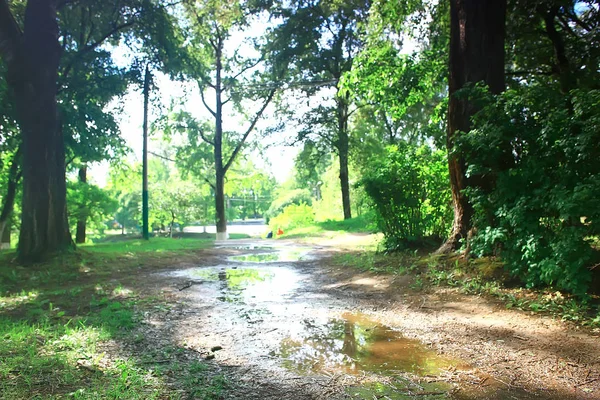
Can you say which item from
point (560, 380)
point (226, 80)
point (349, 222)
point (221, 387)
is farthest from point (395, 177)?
point (226, 80)

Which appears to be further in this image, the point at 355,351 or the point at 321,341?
the point at 321,341

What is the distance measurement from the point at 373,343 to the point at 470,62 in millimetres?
5194

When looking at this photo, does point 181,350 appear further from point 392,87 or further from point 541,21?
point 541,21

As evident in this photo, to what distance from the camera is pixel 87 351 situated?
3.79m

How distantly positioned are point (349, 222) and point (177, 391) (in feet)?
66.1

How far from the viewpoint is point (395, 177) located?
28.3 ft

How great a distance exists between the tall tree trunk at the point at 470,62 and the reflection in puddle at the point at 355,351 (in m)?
3.31

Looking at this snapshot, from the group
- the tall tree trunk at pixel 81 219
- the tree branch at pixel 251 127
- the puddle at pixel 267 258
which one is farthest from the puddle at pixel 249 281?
the tree branch at pixel 251 127

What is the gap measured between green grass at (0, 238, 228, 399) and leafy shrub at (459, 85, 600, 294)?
3.70 m

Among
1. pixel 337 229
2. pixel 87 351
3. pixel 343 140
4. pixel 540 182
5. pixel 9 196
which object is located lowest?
pixel 87 351

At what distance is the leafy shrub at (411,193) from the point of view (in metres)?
8.45

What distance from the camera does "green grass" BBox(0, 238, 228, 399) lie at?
2.97 meters

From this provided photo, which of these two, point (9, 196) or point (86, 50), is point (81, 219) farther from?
point (86, 50)

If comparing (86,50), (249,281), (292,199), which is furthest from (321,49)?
(292,199)
